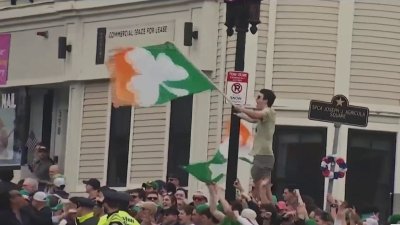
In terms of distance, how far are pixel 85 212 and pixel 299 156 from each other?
11.1 meters

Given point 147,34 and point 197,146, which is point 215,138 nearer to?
point 197,146

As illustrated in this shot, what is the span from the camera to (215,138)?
27.5 m

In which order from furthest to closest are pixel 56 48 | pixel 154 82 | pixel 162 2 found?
pixel 56 48 < pixel 162 2 < pixel 154 82

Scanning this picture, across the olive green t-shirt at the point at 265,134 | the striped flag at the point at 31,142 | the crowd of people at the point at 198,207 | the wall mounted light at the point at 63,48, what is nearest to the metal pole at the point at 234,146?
the crowd of people at the point at 198,207

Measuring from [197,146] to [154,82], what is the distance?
11.1 m

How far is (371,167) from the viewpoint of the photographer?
89.0 ft

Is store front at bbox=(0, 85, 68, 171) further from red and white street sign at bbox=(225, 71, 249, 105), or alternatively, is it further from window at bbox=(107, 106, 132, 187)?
red and white street sign at bbox=(225, 71, 249, 105)

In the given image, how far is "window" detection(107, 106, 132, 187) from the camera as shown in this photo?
29.8m

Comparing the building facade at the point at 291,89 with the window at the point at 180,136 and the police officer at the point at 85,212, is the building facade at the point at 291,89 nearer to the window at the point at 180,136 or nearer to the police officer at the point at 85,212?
the window at the point at 180,136

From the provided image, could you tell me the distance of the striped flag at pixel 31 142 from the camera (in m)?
33.2

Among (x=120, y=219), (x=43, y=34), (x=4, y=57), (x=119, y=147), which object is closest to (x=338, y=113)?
(x=120, y=219)

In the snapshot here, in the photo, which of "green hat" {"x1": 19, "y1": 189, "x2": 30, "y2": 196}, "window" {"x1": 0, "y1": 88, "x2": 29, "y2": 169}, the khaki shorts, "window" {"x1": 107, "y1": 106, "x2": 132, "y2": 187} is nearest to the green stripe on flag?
the khaki shorts

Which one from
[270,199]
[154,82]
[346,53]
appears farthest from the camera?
[346,53]

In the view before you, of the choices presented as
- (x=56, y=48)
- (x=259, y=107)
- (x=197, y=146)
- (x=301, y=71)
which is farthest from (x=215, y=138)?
(x=259, y=107)
